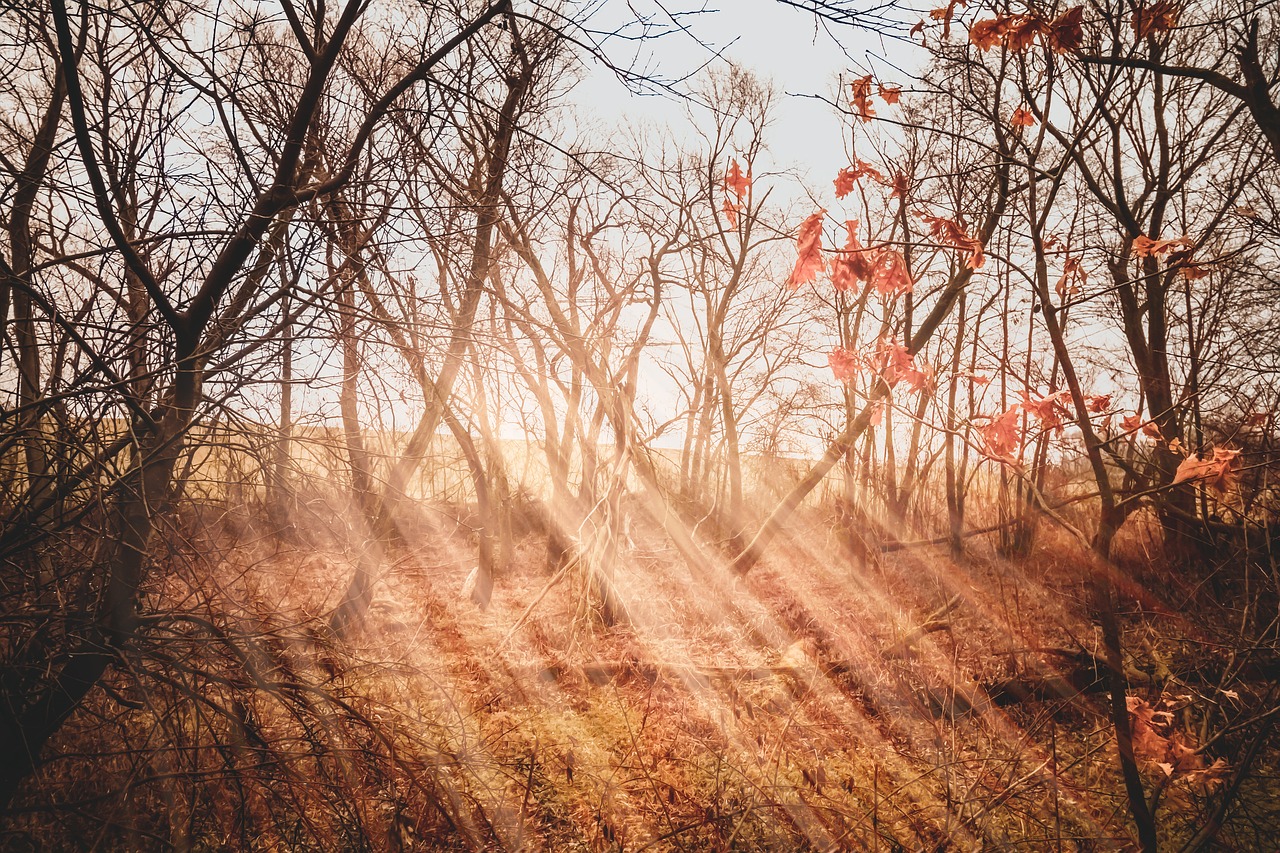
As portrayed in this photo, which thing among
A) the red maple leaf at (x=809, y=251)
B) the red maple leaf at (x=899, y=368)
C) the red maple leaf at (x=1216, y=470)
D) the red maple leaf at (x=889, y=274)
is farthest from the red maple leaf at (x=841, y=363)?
the red maple leaf at (x=1216, y=470)

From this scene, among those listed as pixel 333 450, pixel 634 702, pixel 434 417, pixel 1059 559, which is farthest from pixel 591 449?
pixel 1059 559

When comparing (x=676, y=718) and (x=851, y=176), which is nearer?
(x=851, y=176)

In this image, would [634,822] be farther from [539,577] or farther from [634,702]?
[539,577]

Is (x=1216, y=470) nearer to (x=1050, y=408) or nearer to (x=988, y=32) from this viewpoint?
(x=1050, y=408)

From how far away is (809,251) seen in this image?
2.06m

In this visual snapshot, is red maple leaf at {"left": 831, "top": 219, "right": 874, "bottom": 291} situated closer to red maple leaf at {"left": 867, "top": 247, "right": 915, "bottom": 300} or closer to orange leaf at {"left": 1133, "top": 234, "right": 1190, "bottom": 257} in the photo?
red maple leaf at {"left": 867, "top": 247, "right": 915, "bottom": 300}

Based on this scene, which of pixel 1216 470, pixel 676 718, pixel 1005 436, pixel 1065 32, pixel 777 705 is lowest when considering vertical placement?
pixel 777 705

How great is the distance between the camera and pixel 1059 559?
26.2 feet

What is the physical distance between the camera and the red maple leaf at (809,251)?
79.9 inches

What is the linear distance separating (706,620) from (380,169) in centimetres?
556

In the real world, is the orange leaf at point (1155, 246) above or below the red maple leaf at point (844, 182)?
below

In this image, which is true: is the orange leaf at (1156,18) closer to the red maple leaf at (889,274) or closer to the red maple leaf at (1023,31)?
the red maple leaf at (1023,31)

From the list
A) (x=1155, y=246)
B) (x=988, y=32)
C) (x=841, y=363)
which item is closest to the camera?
(x=988, y=32)

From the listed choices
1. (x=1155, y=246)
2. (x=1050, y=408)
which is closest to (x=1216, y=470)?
(x=1050, y=408)
